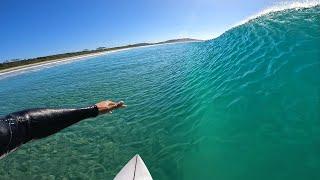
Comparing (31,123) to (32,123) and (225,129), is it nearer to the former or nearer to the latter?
(32,123)

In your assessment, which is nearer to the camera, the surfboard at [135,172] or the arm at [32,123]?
the arm at [32,123]

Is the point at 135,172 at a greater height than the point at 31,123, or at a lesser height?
lesser

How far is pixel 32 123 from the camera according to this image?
2701 millimetres

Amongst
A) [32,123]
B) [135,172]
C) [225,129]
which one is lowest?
[225,129]

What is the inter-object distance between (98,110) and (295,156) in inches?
167

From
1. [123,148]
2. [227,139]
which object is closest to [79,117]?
[227,139]

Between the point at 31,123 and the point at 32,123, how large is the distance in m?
0.01

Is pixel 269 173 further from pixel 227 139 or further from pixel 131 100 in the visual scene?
pixel 131 100

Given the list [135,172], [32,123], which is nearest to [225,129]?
[135,172]

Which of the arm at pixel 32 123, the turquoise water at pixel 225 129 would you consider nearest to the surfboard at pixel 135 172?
the turquoise water at pixel 225 129

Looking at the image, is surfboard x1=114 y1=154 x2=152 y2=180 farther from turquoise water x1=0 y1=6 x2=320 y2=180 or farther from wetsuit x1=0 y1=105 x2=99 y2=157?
wetsuit x1=0 y1=105 x2=99 y2=157

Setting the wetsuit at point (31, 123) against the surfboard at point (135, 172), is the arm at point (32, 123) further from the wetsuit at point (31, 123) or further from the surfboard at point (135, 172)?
the surfboard at point (135, 172)

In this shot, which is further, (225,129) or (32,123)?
A: (225,129)

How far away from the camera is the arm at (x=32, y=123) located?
2398mm
